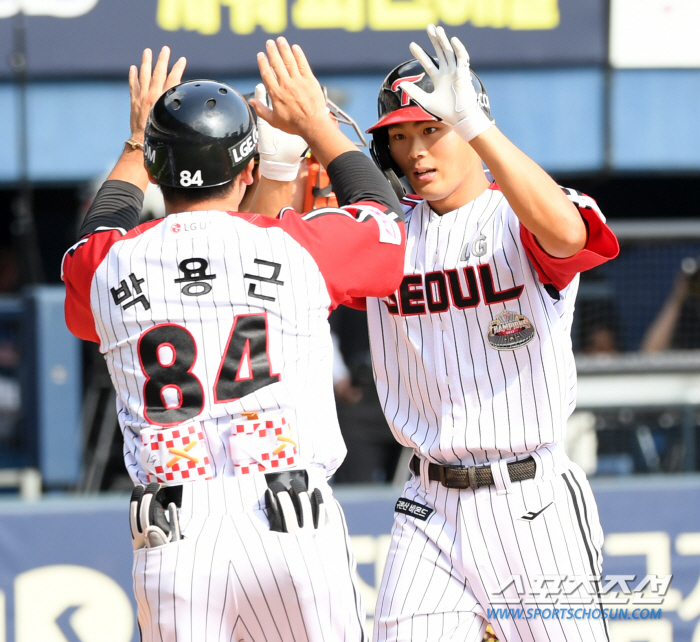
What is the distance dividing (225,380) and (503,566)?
1073 millimetres

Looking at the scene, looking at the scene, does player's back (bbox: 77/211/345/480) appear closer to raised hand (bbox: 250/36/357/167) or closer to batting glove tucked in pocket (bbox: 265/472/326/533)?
batting glove tucked in pocket (bbox: 265/472/326/533)

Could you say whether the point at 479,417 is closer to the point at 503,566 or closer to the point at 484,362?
the point at 484,362

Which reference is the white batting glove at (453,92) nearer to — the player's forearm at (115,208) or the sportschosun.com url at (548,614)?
the player's forearm at (115,208)

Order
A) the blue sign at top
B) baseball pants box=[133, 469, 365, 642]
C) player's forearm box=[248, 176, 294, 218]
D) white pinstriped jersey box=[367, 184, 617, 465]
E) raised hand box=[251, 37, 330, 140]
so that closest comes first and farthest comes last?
baseball pants box=[133, 469, 365, 642]
raised hand box=[251, 37, 330, 140]
white pinstriped jersey box=[367, 184, 617, 465]
player's forearm box=[248, 176, 294, 218]
the blue sign at top

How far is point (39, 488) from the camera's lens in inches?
243

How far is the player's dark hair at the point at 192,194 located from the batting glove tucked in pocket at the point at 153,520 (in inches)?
28.8

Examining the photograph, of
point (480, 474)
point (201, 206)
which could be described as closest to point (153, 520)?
point (201, 206)

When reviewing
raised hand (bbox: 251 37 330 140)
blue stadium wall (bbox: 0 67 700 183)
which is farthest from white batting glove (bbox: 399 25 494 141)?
blue stadium wall (bbox: 0 67 700 183)

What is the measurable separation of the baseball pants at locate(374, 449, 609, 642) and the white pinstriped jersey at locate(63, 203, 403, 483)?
57cm

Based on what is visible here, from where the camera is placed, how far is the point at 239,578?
2.50m

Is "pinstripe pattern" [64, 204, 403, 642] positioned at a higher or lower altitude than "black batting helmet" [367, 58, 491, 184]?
lower

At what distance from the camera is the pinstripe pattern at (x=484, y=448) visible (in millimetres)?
3078

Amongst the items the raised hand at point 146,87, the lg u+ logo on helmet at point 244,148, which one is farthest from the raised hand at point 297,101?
the raised hand at point 146,87

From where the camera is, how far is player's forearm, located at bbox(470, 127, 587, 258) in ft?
9.08
